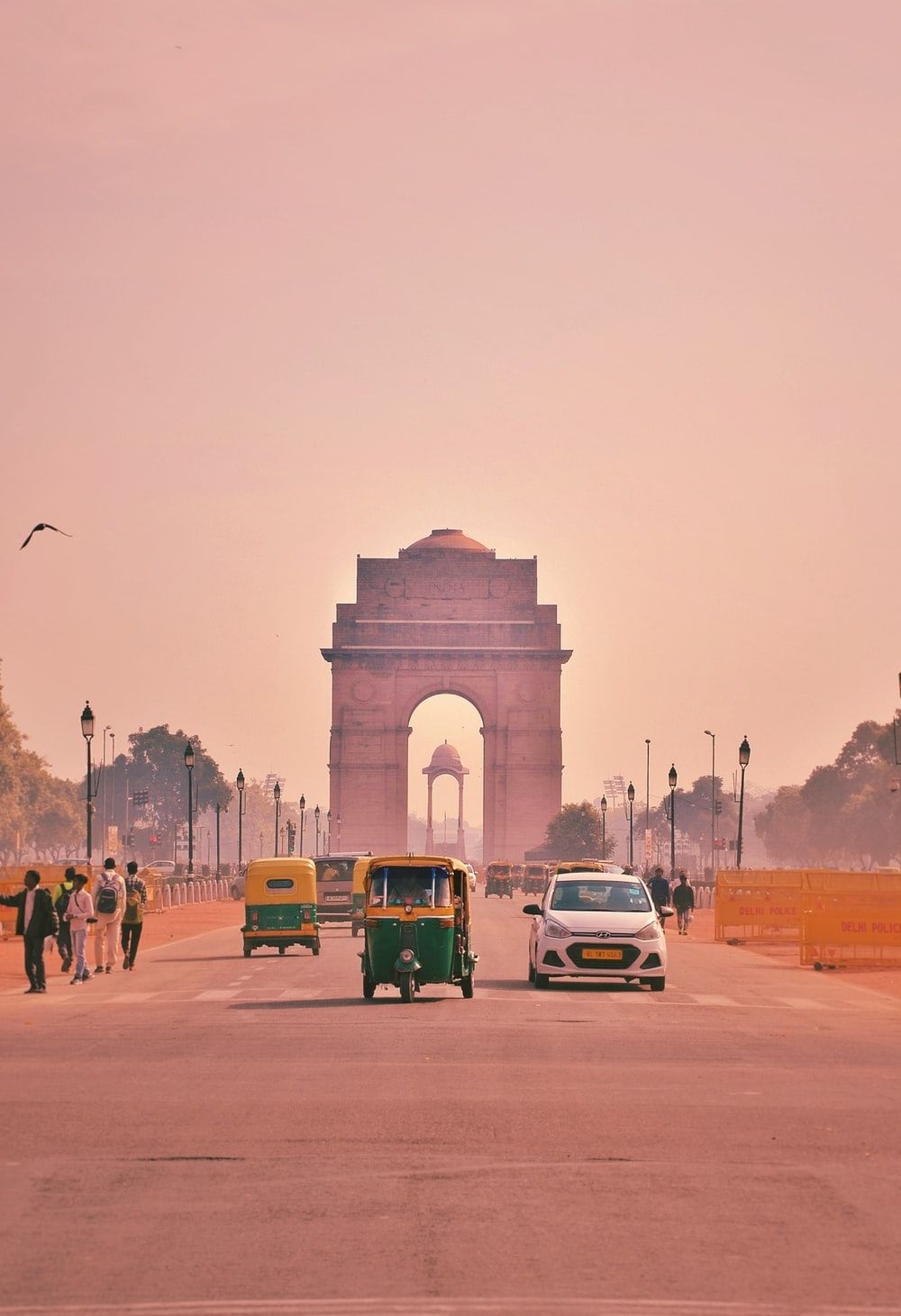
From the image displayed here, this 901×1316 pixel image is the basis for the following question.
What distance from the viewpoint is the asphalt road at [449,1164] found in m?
7.61

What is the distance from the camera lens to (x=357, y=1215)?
900 cm

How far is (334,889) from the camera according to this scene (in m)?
50.6

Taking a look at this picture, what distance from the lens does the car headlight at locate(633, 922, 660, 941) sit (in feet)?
87.0

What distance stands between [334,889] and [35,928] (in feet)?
79.8

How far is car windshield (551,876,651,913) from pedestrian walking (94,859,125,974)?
6.67 metres

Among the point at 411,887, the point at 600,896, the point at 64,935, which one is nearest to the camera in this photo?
the point at 411,887

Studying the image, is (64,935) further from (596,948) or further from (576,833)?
(576,833)

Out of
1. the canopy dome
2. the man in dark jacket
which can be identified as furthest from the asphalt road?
the canopy dome

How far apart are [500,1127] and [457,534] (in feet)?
425

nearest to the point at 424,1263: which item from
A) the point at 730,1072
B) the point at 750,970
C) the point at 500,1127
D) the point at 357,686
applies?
the point at 500,1127

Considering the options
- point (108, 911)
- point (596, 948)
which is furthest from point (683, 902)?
point (596, 948)

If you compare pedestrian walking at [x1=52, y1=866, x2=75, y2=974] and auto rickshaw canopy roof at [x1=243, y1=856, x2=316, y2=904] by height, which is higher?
auto rickshaw canopy roof at [x1=243, y1=856, x2=316, y2=904]

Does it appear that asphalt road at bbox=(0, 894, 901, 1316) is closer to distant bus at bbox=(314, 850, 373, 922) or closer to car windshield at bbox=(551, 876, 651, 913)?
car windshield at bbox=(551, 876, 651, 913)

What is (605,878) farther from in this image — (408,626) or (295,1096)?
(408,626)
